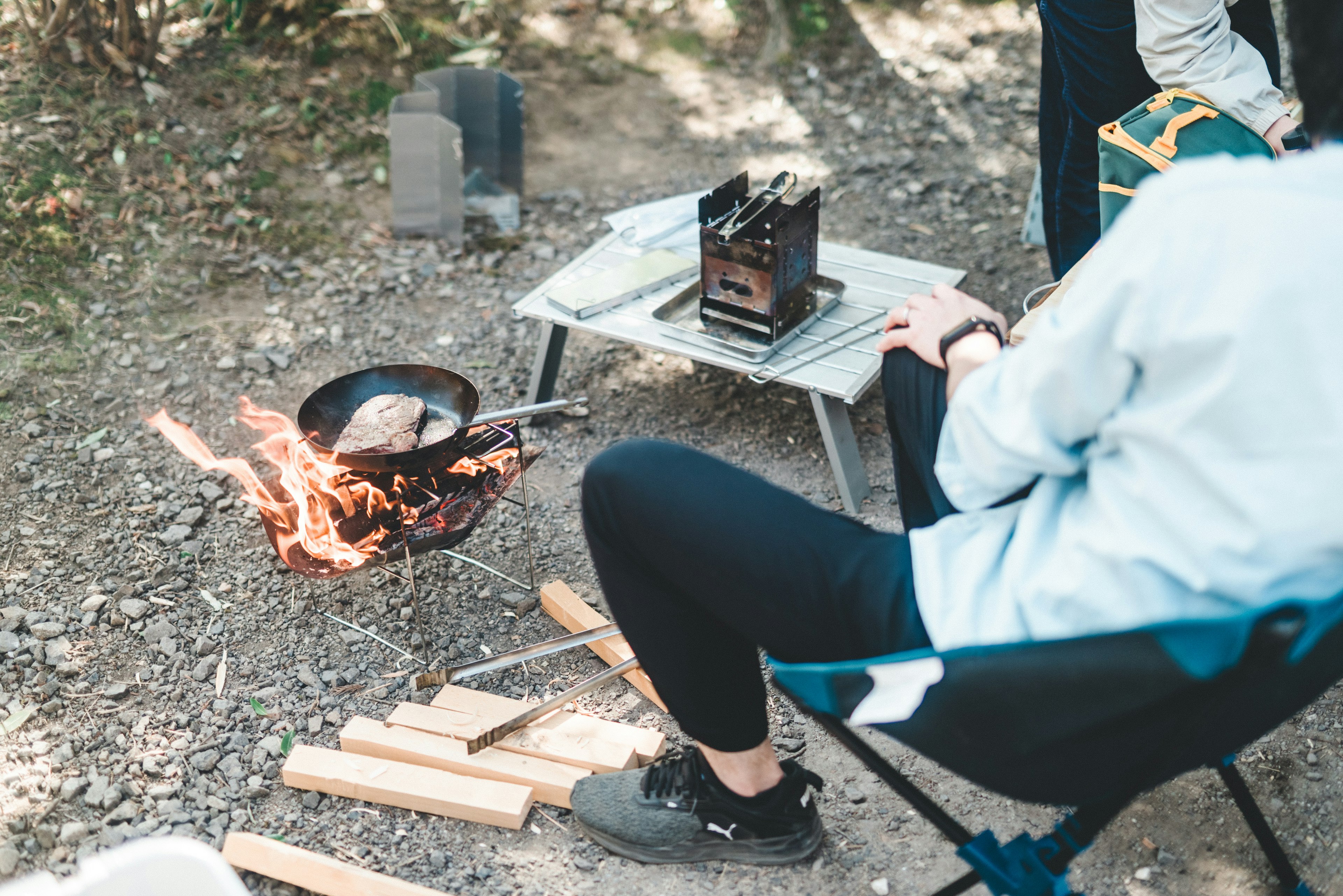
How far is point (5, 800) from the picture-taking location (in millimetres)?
2129

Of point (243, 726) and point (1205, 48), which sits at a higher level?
point (1205, 48)

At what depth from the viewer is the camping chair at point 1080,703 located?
113 cm

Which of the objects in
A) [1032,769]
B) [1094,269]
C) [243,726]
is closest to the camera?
[1094,269]

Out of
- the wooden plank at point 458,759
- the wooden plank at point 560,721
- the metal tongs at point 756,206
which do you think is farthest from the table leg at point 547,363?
the wooden plank at point 458,759

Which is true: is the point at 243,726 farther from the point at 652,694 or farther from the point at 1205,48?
the point at 1205,48

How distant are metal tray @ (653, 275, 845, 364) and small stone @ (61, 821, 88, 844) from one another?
1961 millimetres

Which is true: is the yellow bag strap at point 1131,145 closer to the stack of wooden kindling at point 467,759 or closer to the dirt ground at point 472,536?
the dirt ground at point 472,536

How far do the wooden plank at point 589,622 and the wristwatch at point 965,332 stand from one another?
3.67ft

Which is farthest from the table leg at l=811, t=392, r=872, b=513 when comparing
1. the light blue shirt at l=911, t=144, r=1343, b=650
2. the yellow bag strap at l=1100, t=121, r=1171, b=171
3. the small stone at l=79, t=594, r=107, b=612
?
the small stone at l=79, t=594, r=107, b=612

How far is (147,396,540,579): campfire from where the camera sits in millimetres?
2352

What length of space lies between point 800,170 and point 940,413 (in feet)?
12.0

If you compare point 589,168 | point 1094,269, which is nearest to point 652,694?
point 1094,269

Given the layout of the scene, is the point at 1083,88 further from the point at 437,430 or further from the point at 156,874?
the point at 156,874

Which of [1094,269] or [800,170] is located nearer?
[1094,269]
